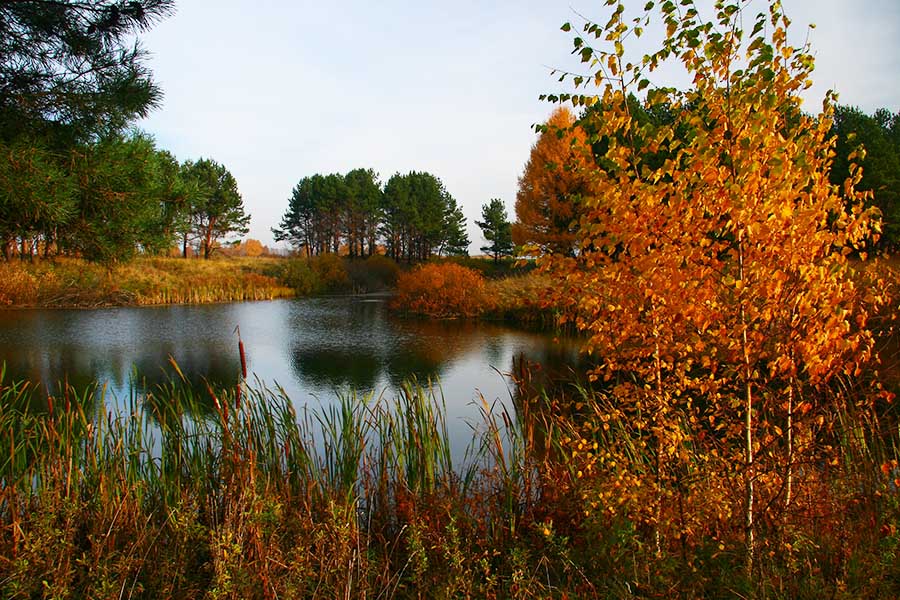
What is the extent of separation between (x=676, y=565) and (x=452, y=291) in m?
16.9

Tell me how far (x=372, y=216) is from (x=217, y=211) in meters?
13.2

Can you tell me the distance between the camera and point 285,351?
40.7 ft

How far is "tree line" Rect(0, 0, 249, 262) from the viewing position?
3.80 meters

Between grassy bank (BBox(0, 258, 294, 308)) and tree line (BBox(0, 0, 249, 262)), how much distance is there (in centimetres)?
1209

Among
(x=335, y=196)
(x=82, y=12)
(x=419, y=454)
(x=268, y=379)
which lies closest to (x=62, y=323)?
(x=268, y=379)

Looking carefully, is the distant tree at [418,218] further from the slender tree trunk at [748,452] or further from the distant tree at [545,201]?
the slender tree trunk at [748,452]

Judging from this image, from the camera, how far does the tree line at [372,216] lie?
150 ft

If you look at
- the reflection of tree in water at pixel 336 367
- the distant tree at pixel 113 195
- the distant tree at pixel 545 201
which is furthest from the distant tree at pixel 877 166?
the distant tree at pixel 113 195

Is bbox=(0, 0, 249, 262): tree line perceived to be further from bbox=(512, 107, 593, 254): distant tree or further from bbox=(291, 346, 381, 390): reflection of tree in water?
bbox=(512, 107, 593, 254): distant tree

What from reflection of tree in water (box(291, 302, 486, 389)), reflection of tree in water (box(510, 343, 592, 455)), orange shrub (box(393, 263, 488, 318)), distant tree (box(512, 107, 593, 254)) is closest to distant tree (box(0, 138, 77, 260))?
reflection of tree in water (box(291, 302, 486, 389))

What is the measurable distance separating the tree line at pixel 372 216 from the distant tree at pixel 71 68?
133 ft

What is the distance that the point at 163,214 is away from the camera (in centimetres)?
595

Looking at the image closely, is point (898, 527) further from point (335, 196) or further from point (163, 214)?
point (335, 196)

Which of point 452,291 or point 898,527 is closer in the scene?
point 898,527
